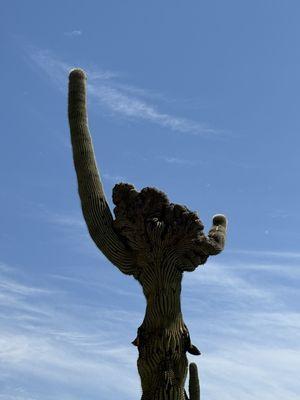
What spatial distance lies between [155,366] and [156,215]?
1.74 meters

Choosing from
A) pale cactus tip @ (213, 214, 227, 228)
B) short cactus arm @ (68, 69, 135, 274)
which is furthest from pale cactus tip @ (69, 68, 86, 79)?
pale cactus tip @ (213, 214, 227, 228)

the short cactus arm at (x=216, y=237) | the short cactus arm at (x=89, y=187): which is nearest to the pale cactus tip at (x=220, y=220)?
the short cactus arm at (x=216, y=237)

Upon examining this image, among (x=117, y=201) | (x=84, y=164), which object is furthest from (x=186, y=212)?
(x=84, y=164)

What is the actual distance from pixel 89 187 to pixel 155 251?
133cm

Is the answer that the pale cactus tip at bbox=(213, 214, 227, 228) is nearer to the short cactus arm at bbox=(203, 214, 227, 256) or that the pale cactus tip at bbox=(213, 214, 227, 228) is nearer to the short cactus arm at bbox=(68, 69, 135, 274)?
the short cactus arm at bbox=(203, 214, 227, 256)

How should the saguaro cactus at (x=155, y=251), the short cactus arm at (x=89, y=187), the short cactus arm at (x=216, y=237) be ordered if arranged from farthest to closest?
1. the short cactus arm at (x=89, y=187)
2. the short cactus arm at (x=216, y=237)
3. the saguaro cactus at (x=155, y=251)

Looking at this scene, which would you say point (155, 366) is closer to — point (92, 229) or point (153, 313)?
point (153, 313)

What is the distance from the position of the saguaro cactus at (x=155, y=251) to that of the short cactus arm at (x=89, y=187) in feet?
0.04

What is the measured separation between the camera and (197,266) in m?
8.59

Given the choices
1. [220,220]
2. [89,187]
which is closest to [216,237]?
[220,220]

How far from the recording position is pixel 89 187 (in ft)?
30.0

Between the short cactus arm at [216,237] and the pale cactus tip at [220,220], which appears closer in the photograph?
the short cactus arm at [216,237]

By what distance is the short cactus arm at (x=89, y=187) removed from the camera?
8.74 metres

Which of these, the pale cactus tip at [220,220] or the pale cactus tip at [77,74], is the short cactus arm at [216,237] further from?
the pale cactus tip at [77,74]
